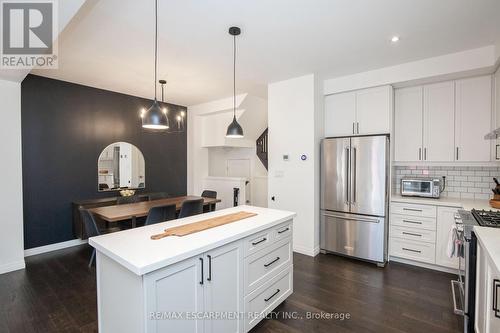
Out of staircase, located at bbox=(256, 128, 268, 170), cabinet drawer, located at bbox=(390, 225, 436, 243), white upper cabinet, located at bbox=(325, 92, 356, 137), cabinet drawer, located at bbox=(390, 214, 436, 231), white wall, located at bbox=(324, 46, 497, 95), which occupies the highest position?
white wall, located at bbox=(324, 46, 497, 95)

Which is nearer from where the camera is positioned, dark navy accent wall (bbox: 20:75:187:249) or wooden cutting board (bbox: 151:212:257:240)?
wooden cutting board (bbox: 151:212:257:240)

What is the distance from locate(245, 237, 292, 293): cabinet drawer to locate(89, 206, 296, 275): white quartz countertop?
23 centimetres

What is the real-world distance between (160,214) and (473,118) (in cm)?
424

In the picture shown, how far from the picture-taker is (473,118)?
3.23 metres

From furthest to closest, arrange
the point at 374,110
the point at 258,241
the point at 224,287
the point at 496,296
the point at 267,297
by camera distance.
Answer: the point at 374,110 < the point at 267,297 < the point at 258,241 < the point at 224,287 < the point at 496,296

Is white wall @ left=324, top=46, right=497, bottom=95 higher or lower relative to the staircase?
higher

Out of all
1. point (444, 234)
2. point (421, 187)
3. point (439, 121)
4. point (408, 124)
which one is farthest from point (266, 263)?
point (439, 121)

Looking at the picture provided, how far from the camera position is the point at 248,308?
198cm

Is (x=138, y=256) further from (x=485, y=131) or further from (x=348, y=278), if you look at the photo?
(x=485, y=131)

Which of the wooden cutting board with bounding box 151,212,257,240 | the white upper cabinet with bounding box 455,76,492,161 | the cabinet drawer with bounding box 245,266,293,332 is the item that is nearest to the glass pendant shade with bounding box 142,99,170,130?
the wooden cutting board with bounding box 151,212,257,240

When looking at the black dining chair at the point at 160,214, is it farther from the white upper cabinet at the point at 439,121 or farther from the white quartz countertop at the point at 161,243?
the white upper cabinet at the point at 439,121

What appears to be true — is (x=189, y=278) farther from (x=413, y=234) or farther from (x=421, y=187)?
(x=421, y=187)

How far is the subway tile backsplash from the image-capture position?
11.0 ft

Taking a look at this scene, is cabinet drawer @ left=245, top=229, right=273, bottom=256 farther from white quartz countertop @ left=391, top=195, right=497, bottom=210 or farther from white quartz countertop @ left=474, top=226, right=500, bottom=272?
white quartz countertop @ left=391, top=195, right=497, bottom=210
